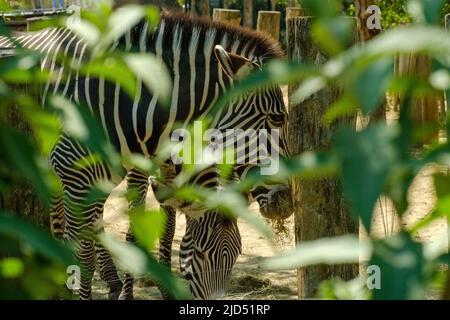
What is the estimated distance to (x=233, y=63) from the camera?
4879 millimetres

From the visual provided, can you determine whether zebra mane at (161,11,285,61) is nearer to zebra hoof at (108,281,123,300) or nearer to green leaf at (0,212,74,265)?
zebra hoof at (108,281,123,300)

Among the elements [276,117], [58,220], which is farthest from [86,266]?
[276,117]

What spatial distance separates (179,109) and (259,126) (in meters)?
0.54

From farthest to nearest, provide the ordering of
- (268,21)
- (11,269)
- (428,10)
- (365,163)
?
(268,21) → (11,269) → (428,10) → (365,163)

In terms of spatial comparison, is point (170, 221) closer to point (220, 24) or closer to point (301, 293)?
point (220, 24)

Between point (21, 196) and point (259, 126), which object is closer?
point (21, 196)

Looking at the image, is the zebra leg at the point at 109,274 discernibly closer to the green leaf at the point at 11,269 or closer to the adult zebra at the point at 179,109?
the adult zebra at the point at 179,109

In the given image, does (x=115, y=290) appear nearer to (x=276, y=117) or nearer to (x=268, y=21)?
(x=276, y=117)

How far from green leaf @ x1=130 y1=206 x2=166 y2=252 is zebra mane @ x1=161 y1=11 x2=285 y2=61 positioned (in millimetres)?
4236

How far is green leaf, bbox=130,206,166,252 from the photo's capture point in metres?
0.91

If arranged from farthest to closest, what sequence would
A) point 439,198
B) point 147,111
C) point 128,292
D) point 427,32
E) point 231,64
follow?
point 128,292
point 147,111
point 231,64
point 439,198
point 427,32
